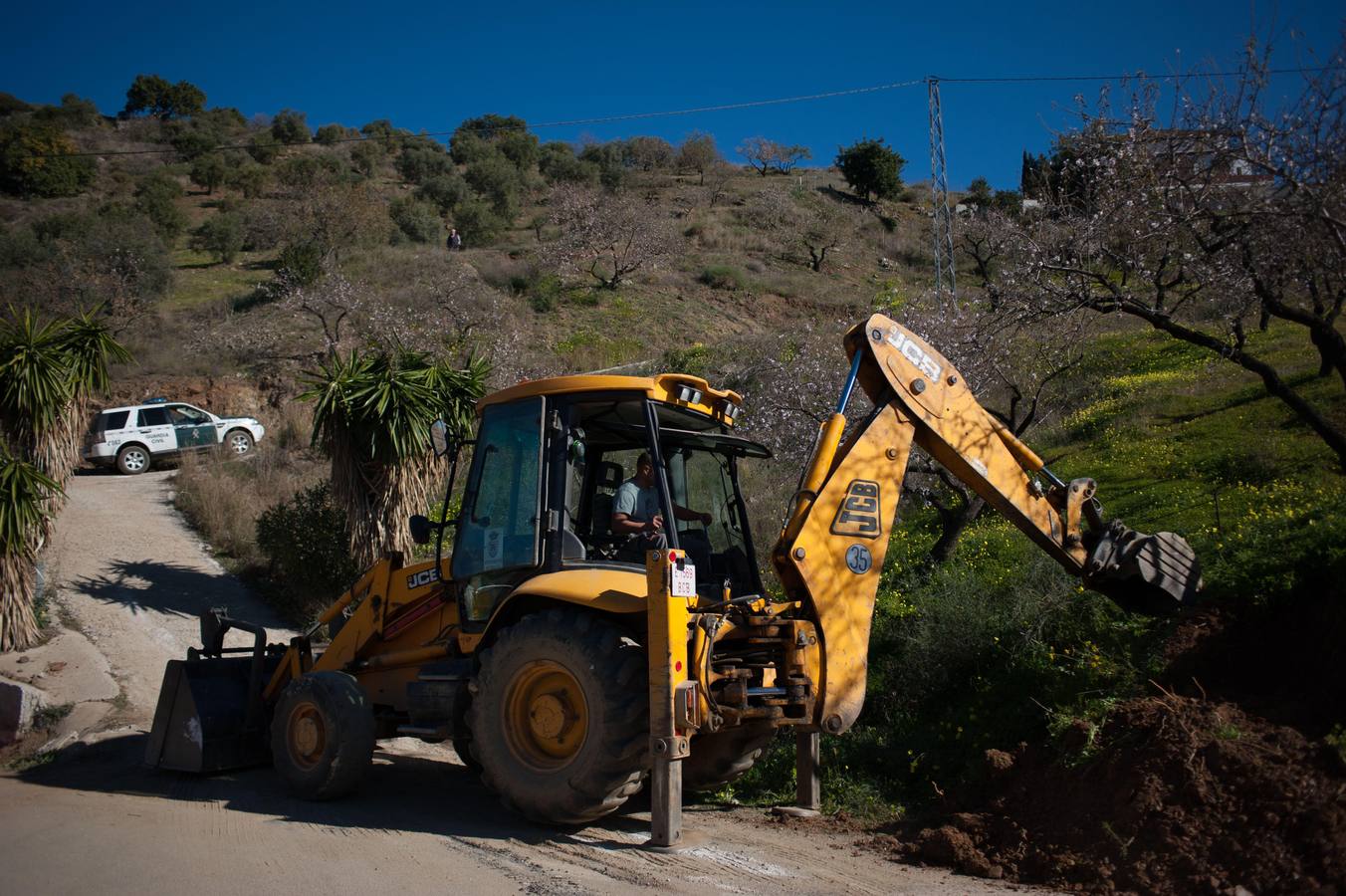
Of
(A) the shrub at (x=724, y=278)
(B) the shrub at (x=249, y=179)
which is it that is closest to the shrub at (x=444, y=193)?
(B) the shrub at (x=249, y=179)

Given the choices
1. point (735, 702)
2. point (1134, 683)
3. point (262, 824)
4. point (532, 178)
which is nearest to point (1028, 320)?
point (1134, 683)

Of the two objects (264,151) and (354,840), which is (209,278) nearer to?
(264,151)

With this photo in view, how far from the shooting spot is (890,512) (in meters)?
6.36

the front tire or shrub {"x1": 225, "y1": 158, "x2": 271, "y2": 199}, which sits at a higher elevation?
shrub {"x1": 225, "y1": 158, "x2": 271, "y2": 199}

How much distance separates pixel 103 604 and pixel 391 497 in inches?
167

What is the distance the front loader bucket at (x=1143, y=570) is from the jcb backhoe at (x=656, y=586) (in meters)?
0.01

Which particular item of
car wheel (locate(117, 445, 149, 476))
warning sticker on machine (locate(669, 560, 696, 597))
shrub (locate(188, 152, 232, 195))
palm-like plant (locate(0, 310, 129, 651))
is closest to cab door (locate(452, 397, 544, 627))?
warning sticker on machine (locate(669, 560, 696, 597))

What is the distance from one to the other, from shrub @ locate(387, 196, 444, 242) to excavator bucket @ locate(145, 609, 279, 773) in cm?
3791

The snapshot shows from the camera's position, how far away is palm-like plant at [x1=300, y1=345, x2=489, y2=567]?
13.0 meters

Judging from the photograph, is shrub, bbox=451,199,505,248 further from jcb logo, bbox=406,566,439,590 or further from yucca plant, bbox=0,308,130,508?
jcb logo, bbox=406,566,439,590

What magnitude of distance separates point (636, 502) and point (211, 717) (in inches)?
163

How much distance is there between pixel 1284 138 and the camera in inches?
284

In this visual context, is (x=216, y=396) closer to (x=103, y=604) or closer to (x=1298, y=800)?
(x=103, y=604)

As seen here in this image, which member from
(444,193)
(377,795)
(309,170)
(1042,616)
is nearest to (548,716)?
(377,795)
